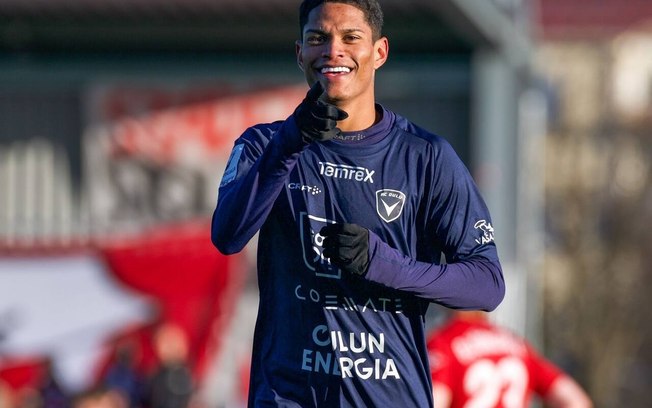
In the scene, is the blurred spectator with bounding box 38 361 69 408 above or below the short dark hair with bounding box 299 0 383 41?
below

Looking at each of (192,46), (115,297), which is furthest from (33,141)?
(115,297)

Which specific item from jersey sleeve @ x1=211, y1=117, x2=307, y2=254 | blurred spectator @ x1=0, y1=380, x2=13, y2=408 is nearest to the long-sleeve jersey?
jersey sleeve @ x1=211, y1=117, x2=307, y2=254

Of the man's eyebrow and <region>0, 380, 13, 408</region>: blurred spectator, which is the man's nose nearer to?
the man's eyebrow

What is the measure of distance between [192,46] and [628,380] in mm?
27773

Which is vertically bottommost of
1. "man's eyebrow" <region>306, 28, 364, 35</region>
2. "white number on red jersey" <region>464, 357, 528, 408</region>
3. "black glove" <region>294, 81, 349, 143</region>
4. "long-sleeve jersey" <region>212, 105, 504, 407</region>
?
"white number on red jersey" <region>464, 357, 528, 408</region>

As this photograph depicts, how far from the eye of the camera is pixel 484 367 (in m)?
8.18

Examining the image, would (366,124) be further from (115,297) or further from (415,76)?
(415,76)

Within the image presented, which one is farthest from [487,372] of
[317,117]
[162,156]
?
[162,156]

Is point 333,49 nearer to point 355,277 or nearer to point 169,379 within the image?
point 355,277

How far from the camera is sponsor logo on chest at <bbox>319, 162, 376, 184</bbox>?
4930 mm

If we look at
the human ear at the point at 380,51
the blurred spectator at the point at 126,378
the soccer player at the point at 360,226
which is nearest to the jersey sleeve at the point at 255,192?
the soccer player at the point at 360,226

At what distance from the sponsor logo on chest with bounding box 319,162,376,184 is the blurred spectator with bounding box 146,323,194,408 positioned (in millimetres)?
7544

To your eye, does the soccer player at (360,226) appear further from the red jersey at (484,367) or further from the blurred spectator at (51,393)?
the blurred spectator at (51,393)

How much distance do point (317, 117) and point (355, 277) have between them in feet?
2.01
